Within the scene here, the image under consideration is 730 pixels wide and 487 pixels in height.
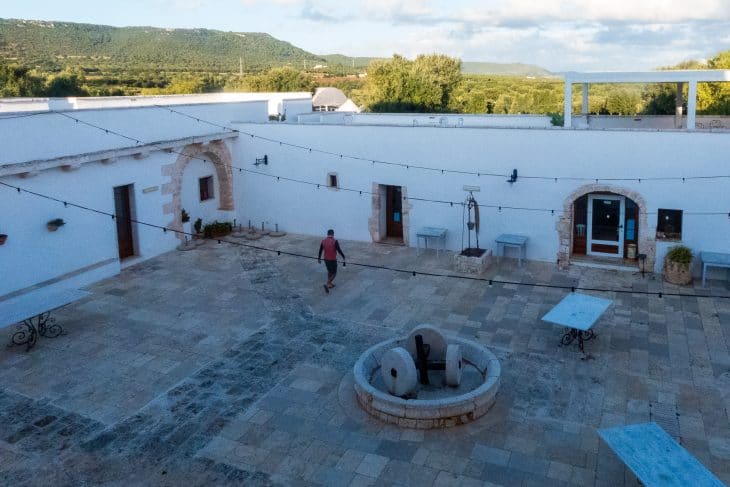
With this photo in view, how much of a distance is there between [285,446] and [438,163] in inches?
362

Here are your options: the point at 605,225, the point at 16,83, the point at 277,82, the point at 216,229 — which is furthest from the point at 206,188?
the point at 277,82

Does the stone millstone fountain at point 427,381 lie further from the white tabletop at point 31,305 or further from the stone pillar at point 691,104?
the stone pillar at point 691,104

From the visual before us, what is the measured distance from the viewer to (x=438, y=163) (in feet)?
49.7

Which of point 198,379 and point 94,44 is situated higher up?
point 94,44

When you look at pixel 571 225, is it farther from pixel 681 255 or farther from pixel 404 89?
pixel 404 89

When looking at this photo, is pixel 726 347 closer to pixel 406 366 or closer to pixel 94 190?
pixel 406 366

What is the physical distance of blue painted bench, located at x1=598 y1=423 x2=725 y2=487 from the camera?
588 cm

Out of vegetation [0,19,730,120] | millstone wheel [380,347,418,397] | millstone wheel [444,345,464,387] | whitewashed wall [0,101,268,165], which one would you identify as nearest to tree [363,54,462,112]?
vegetation [0,19,730,120]

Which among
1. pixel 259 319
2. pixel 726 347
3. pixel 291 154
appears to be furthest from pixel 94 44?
pixel 726 347

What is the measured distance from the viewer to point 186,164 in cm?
1620

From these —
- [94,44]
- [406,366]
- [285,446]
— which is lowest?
[285,446]

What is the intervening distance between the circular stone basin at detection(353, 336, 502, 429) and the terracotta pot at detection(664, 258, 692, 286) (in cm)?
581

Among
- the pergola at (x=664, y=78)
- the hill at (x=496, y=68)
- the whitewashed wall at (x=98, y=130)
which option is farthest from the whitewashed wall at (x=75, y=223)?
the hill at (x=496, y=68)

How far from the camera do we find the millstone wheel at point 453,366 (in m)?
8.33
